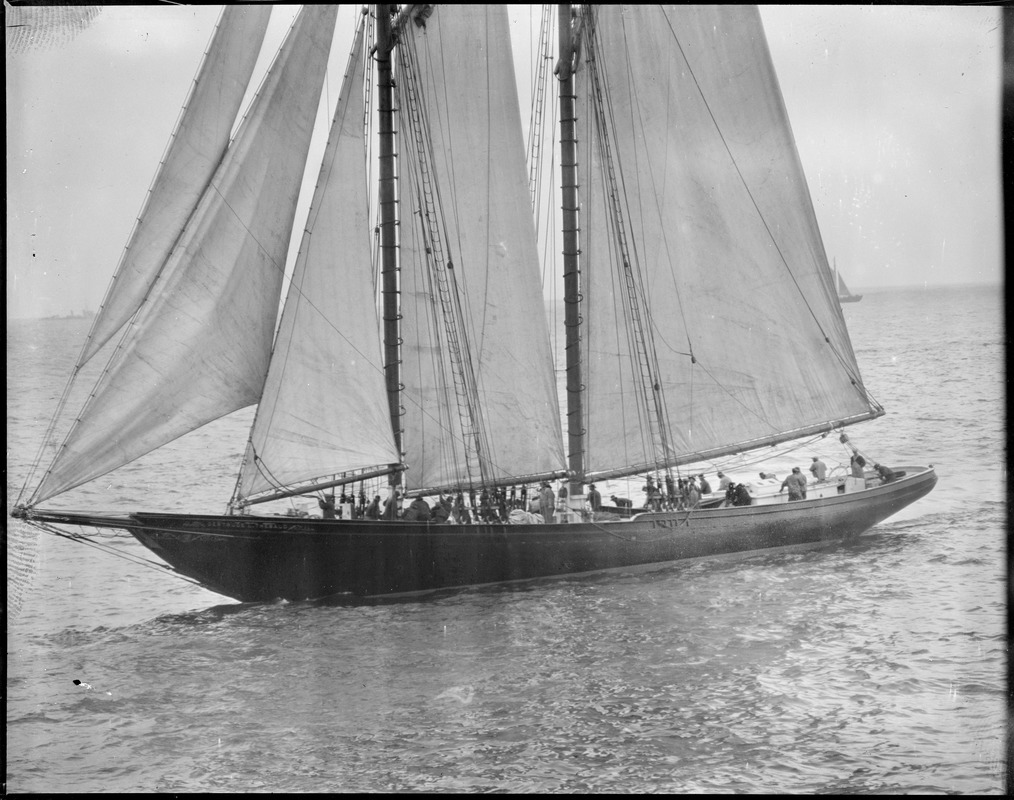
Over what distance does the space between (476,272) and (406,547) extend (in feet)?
18.8

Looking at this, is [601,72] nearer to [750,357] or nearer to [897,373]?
[750,357]

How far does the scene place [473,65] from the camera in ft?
64.9

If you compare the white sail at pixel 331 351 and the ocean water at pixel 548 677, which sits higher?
the white sail at pixel 331 351

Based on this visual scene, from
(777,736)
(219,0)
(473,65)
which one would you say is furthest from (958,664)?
(473,65)

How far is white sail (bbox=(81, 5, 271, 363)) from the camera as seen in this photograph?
50.0ft

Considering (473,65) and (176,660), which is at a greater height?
(473,65)

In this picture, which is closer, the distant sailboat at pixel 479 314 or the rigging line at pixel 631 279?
the distant sailboat at pixel 479 314

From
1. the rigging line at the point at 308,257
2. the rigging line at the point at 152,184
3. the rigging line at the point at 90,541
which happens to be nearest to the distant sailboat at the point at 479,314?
the rigging line at the point at 308,257

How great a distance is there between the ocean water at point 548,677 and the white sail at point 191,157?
1.09 m

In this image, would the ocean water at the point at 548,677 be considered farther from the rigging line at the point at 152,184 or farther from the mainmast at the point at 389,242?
the mainmast at the point at 389,242

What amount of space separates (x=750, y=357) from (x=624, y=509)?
416 centimetres

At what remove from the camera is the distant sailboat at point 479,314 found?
16641mm

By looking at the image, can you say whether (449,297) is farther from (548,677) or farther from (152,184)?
(548,677)

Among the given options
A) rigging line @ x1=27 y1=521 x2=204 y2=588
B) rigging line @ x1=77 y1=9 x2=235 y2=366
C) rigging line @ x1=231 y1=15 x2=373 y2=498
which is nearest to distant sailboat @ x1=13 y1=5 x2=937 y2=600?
rigging line @ x1=231 y1=15 x2=373 y2=498
